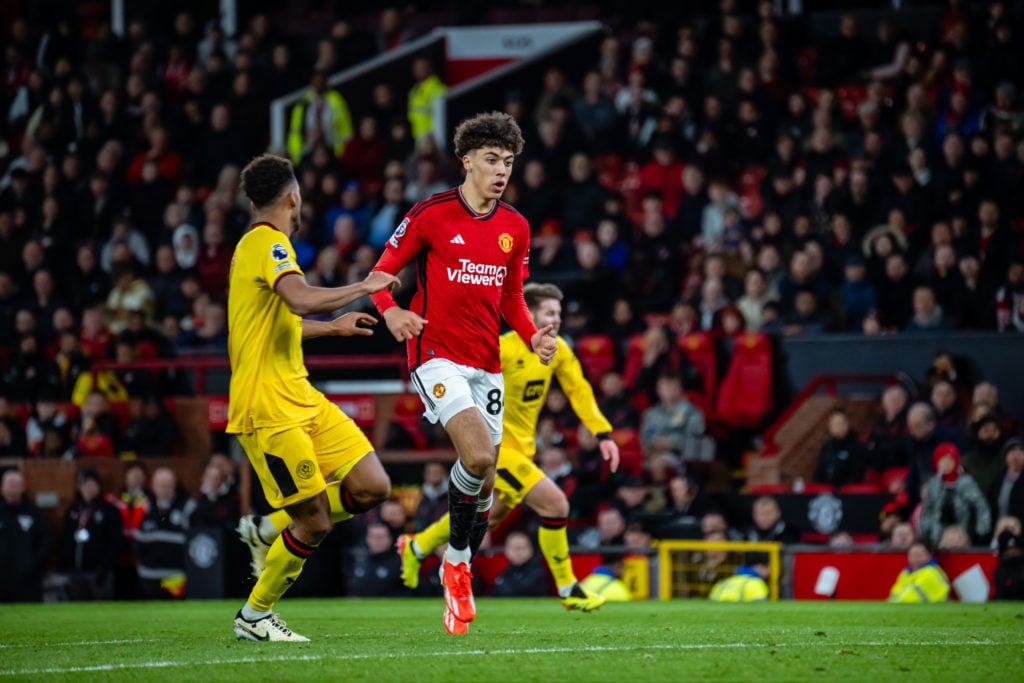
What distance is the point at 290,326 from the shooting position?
8.29 metres

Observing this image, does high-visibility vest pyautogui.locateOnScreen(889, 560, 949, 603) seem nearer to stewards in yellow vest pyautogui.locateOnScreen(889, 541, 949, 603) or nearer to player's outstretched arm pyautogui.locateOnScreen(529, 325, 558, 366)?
stewards in yellow vest pyautogui.locateOnScreen(889, 541, 949, 603)

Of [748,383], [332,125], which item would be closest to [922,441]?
[748,383]

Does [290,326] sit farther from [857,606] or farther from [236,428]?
[857,606]

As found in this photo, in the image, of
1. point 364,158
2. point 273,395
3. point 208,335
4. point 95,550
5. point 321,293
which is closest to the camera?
point 321,293

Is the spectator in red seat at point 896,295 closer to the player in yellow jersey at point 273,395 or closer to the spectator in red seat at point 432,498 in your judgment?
the spectator in red seat at point 432,498

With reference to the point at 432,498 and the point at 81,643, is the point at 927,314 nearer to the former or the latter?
the point at 432,498

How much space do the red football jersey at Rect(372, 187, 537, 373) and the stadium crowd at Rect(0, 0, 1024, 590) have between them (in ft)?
21.5

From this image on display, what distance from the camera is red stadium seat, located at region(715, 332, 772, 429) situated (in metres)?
16.5

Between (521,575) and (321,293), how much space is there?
7.74m

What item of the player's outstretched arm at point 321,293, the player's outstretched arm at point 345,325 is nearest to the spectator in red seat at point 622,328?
the player's outstretched arm at point 345,325

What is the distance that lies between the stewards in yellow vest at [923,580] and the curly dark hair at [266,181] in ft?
23.9

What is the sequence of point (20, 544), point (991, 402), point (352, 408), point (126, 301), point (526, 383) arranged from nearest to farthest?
point (526, 383) < point (991, 402) < point (20, 544) < point (352, 408) < point (126, 301)

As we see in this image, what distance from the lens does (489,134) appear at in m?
8.67

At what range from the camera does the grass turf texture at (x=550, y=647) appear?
21.5ft
